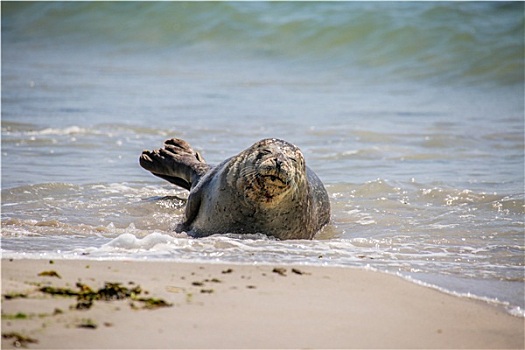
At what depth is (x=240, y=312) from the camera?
12.7 feet

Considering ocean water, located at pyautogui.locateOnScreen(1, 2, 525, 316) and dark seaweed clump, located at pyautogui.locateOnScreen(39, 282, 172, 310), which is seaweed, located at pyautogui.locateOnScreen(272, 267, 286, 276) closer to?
ocean water, located at pyautogui.locateOnScreen(1, 2, 525, 316)

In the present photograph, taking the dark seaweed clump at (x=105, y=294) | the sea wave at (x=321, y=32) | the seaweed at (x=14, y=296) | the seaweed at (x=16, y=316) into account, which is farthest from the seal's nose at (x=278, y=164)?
the sea wave at (x=321, y=32)

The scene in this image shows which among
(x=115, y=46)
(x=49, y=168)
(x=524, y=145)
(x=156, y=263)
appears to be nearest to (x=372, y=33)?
(x=115, y=46)

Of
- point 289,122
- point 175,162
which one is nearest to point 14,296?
point 175,162

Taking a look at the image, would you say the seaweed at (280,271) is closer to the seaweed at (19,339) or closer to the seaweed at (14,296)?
the seaweed at (14,296)

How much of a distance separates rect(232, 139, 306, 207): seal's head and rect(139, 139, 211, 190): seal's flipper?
1148mm

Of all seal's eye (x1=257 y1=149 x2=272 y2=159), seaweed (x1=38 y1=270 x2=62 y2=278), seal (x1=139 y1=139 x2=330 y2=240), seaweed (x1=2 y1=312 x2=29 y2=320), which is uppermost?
seal's eye (x1=257 y1=149 x2=272 y2=159)

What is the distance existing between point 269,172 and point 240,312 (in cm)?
182

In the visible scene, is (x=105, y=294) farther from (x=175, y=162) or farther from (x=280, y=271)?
(x=175, y=162)

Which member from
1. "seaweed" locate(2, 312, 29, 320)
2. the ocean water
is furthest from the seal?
"seaweed" locate(2, 312, 29, 320)

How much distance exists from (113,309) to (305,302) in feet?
2.84

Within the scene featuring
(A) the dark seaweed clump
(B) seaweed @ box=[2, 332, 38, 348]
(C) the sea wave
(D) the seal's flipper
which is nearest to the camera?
(B) seaweed @ box=[2, 332, 38, 348]

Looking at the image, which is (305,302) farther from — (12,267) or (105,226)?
(105,226)

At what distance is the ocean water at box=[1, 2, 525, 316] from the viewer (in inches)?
220
